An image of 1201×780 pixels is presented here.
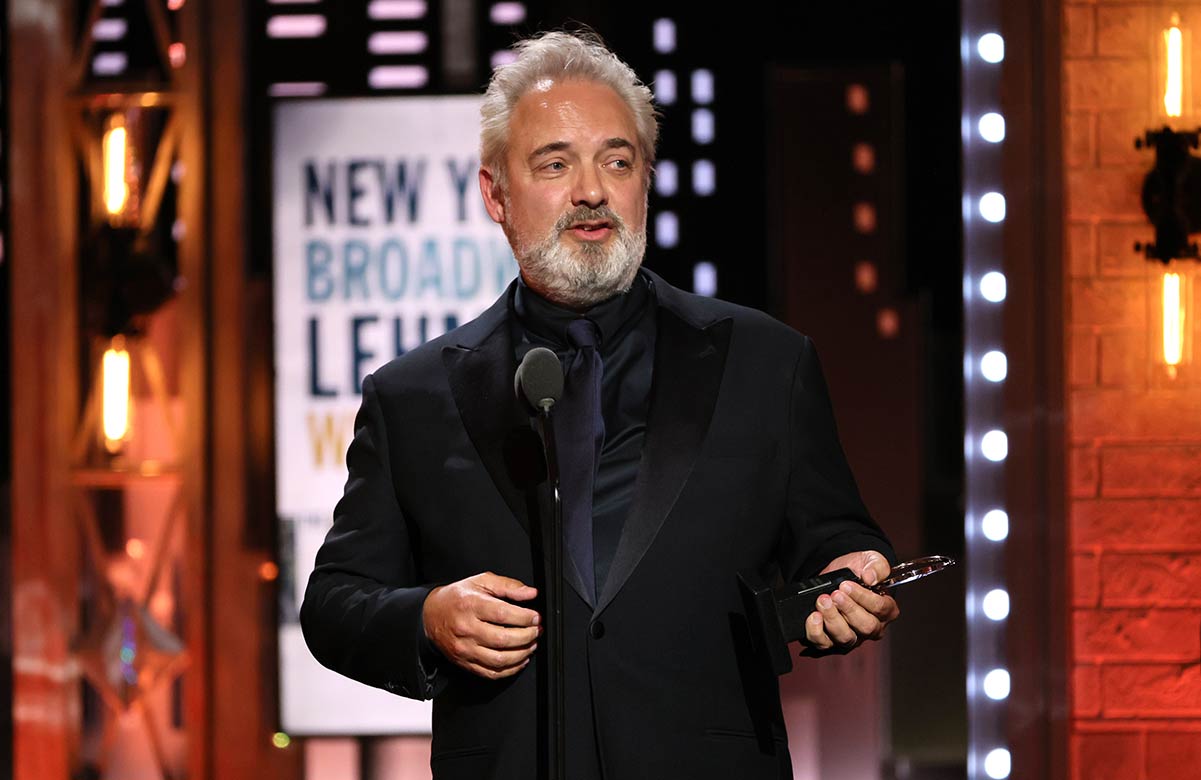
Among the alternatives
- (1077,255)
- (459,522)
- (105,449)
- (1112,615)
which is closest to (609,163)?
(459,522)

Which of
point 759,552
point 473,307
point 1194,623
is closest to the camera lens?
point 759,552

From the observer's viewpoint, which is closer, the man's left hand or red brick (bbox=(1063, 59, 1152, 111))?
the man's left hand

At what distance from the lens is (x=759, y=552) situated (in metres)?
1.90

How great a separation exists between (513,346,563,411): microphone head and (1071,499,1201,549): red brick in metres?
1.90

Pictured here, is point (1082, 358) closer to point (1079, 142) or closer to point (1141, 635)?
point (1079, 142)

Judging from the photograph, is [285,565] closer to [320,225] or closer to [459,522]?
[320,225]

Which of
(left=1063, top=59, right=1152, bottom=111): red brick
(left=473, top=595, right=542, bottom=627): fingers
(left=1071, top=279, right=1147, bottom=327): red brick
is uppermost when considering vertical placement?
(left=1063, top=59, right=1152, bottom=111): red brick

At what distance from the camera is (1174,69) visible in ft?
10.2

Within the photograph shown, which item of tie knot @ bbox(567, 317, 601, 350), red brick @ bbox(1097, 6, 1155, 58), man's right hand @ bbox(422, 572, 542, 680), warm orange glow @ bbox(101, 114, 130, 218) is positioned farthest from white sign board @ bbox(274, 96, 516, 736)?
man's right hand @ bbox(422, 572, 542, 680)

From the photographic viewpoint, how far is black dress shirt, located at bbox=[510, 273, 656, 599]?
6.16ft

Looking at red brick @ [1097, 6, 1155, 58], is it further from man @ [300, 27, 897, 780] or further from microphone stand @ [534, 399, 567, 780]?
microphone stand @ [534, 399, 567, 780]

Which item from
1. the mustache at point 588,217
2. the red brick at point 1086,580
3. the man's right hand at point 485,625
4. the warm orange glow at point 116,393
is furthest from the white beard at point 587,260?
the warm orange glow at point 116,393

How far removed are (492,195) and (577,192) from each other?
0.72 ft

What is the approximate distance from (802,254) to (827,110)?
40 cm
